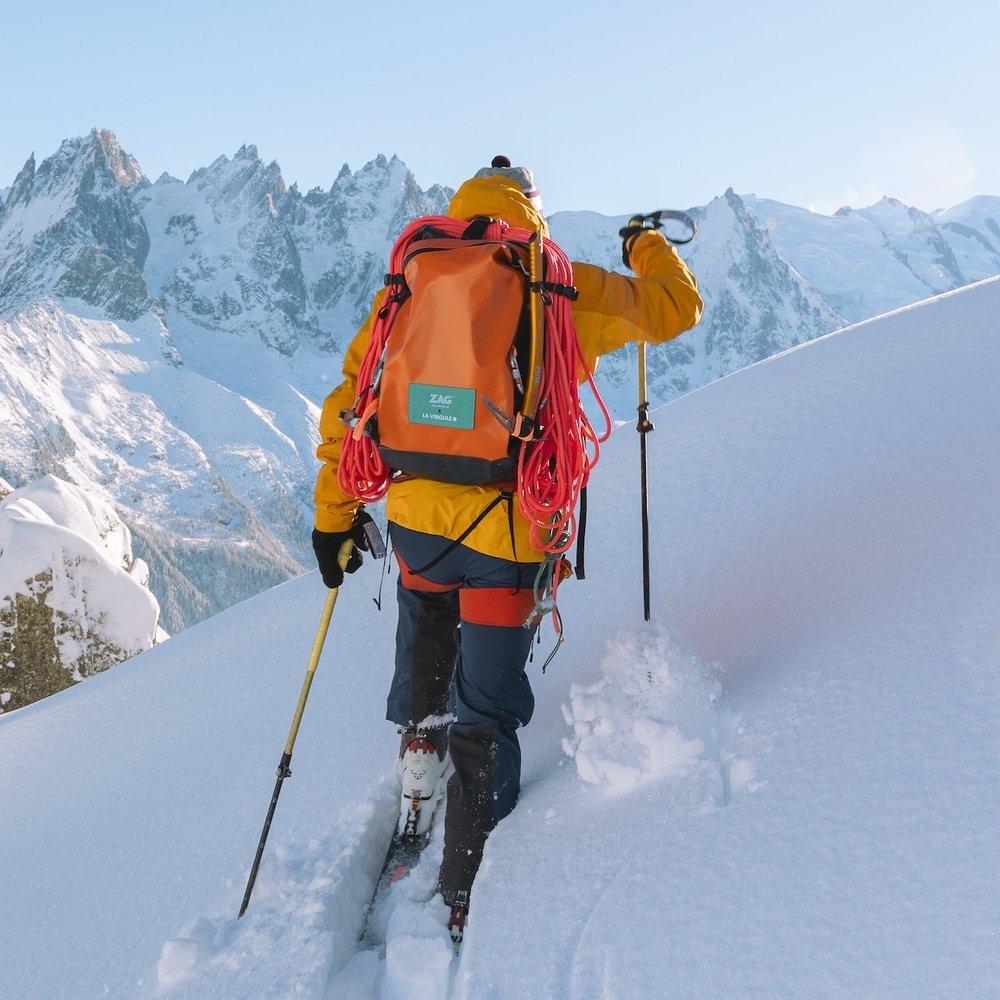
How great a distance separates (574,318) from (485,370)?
1.59 feet

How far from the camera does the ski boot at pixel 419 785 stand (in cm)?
290

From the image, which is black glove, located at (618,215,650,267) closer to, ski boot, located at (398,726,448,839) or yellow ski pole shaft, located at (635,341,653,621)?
yellow ski pole shaft, located at (635,341,653,621)

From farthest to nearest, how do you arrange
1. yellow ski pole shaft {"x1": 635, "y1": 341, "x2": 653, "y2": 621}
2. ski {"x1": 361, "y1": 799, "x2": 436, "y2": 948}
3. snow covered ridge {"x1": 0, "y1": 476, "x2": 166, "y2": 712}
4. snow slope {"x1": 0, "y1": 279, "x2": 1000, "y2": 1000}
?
1. snow covered ridge {"x1": 0, "y1": 476, "x2": 166, "y2": 712}
2. yellow ski pole shaft {"x1": 635, "y1": 341, "x2": 653, "y2": 621}
3. ski {"x1": 361, "y1": 799, "x2": 436, "y2": 948}
4. snow slope {"x1": 0, "y1": 279, "x2": 1000, "y2": 1000}

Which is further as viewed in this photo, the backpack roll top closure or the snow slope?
the backpack roll top closure

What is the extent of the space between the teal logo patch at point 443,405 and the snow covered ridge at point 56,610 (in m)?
17.1

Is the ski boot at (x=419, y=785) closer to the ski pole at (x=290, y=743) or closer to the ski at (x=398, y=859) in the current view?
the ski at (x=398, y=859)

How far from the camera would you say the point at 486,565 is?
2.62m

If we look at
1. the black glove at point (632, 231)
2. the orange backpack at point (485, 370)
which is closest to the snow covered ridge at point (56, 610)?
the orange backpack at point (485, 370)

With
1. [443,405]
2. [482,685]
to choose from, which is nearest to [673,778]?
[482,685]

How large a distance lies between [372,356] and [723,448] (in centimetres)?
265

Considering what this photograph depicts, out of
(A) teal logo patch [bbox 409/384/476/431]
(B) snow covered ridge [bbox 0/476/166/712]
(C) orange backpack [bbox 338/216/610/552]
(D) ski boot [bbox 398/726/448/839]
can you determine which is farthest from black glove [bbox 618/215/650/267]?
(B) snow covered ridge [bbox 0/476/166/712]

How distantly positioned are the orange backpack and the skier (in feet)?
0.40

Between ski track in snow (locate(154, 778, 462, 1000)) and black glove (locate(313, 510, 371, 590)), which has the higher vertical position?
black glove (locate(313, 510, 371, 590))

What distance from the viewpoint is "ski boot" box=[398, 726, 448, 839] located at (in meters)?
2.90
